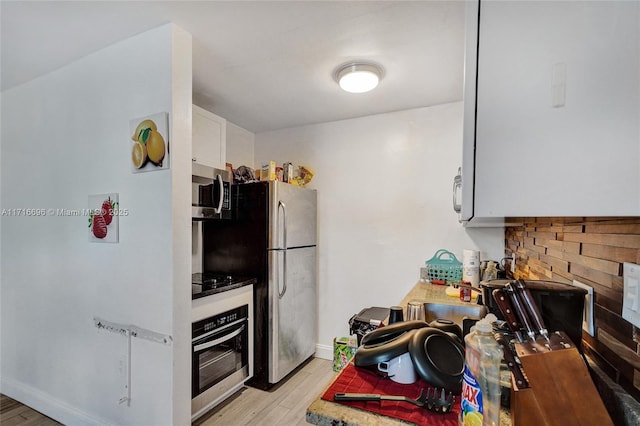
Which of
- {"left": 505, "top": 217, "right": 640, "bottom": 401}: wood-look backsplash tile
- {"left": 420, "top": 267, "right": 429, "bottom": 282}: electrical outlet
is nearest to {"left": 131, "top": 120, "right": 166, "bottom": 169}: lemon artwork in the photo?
{"left": 505, "top": 217, "right": 640, "bottom": 401}: wood-look backsplash tile

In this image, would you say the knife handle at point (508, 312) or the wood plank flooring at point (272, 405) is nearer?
the knife handle at point (508, 312)

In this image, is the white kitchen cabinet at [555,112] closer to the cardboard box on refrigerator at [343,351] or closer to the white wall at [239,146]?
the cardboard box on refrigerator at [343,351]

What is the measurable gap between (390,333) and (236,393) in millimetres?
1983

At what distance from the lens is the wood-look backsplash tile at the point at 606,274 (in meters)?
0.69

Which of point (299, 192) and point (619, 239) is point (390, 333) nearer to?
point (619, 239)

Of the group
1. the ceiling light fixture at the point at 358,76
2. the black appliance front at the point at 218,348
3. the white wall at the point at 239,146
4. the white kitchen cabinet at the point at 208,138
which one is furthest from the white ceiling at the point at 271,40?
the black appliance front at the point at 218,348

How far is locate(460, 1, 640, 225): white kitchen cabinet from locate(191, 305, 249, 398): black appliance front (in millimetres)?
1881

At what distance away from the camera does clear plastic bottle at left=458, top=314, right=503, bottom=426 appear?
24.7 inches

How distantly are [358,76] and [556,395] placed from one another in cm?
194

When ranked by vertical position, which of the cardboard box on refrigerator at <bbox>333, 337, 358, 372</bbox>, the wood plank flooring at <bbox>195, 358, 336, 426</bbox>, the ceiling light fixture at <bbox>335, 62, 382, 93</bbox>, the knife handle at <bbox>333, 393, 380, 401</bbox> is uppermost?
the ceiling light fixture at <bbox>335, 62, 382, 93</bbox>

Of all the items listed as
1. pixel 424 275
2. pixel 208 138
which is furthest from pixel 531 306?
pixel 208 138

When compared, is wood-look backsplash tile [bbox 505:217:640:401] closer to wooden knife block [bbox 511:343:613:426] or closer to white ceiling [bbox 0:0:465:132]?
wooden knife block [bbox 511:343:613:426]

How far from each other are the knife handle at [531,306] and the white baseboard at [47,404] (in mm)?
2361

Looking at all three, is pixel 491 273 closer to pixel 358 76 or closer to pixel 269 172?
pixel 358 76
